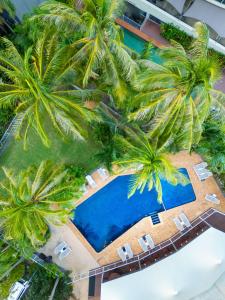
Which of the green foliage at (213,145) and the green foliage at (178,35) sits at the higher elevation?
the green foliage at (178,35)

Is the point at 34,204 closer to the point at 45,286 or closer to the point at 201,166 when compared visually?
the point at 45,286

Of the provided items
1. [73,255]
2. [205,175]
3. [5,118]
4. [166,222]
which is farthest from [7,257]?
[205,175]

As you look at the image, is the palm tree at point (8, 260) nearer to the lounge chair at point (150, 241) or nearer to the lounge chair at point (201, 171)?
the lounge chair at point (150, 241)

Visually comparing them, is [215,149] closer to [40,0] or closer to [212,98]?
[212,98]

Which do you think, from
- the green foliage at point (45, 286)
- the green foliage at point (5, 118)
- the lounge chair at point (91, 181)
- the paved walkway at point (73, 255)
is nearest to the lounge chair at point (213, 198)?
the lounge chair at point (91, 181)

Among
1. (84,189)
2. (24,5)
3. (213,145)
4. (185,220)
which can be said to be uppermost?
(24,5)

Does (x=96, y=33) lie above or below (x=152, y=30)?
below

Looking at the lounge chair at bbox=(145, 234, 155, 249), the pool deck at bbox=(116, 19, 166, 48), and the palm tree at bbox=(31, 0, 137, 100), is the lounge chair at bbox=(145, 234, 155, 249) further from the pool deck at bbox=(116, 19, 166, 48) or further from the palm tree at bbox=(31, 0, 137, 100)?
the pool deck at bbox=(116, 19, 166, 48)
